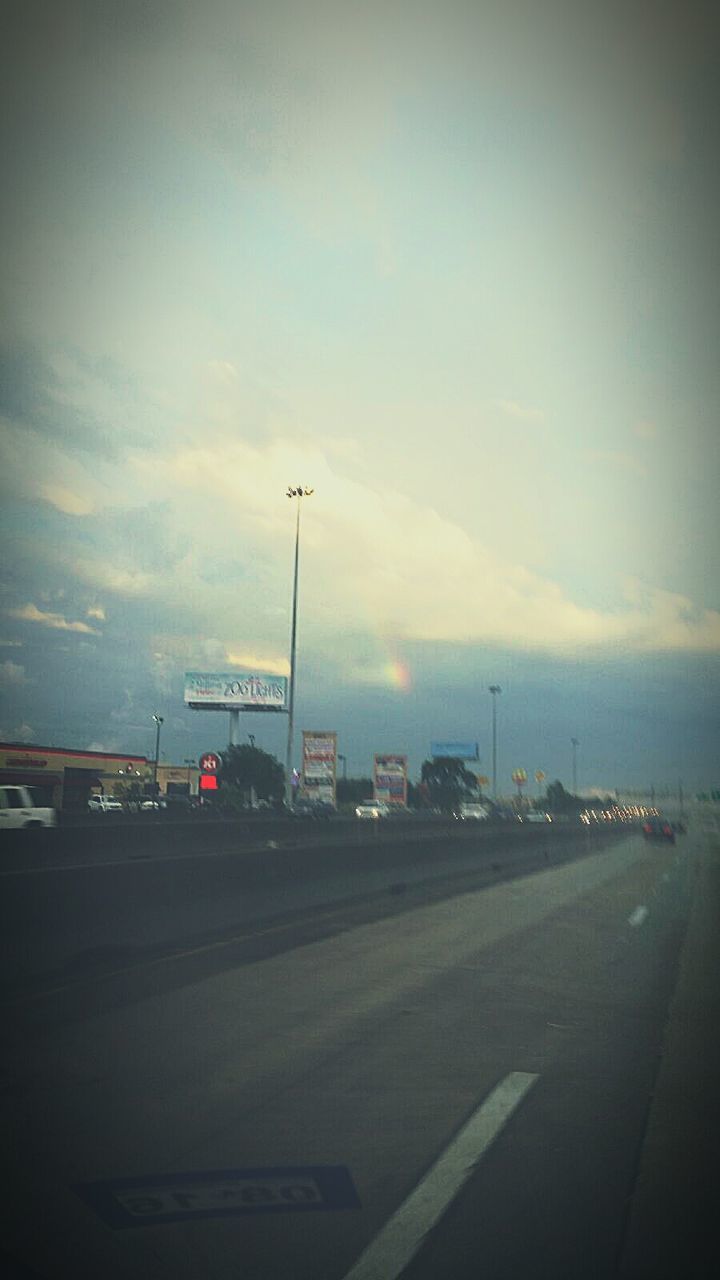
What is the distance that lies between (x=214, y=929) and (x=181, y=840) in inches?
412

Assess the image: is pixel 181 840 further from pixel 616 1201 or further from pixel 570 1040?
pixel 616 1201

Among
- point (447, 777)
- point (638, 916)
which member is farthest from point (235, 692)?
point (638, 916)

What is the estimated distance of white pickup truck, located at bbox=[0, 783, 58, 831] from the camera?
3450 centimetres

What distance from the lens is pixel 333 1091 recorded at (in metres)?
7.48

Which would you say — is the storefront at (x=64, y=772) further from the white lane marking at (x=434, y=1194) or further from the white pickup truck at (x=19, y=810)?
the white lane marking at (x=434, y=1194)

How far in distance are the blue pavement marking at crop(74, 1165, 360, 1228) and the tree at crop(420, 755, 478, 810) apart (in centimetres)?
15667

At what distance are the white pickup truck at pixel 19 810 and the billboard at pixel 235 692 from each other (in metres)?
66.5

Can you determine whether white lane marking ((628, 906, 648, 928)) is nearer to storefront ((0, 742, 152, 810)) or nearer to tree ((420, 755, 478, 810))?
storefront ((0, 742, 152, 810))

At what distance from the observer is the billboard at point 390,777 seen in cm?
11694

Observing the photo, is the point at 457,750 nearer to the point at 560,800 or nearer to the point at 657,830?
the point at 560,800

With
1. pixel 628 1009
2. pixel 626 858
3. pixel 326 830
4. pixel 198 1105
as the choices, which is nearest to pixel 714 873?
pixel 626 858

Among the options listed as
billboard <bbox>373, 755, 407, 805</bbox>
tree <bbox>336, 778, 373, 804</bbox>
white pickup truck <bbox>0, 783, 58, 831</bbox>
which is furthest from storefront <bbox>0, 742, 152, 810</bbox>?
tree <bbox>336, 778, 373, 804</bbox>

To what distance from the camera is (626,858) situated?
132ft

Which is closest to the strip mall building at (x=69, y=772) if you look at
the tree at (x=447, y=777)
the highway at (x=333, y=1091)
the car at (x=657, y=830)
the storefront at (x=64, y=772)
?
the storefront at (x=64, y=772)
